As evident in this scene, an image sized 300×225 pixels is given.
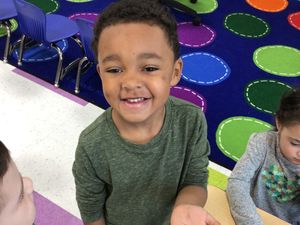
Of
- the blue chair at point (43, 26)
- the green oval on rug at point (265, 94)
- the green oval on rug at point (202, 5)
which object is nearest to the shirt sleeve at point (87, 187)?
the blue chair at point (43, 26)

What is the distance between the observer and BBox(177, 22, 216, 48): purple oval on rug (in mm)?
2998

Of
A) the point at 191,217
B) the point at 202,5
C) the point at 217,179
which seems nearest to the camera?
the point at 191,217

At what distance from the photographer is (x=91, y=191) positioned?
0.97 m

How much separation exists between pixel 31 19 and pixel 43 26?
0.32 feet

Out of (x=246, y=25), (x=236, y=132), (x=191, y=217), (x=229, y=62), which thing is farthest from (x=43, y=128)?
(x=246, y=25)

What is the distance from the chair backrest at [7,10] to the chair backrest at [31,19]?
0.19 m

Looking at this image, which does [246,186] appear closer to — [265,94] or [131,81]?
[131,81]

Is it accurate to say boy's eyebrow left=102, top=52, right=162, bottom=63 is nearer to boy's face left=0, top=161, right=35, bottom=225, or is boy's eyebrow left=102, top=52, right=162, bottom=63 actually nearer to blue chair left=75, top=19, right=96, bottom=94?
boy's face left=0, top=161, right=35, bottom=225

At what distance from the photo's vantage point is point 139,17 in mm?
841

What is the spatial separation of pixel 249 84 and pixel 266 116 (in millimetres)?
344

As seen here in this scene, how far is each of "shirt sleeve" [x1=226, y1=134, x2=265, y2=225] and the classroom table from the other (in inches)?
0.7

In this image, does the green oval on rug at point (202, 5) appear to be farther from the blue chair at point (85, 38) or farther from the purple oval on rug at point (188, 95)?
the blue chair at point (85, 38)

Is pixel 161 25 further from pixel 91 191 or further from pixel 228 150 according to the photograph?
pixel 228 150

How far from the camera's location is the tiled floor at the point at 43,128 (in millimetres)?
1943
